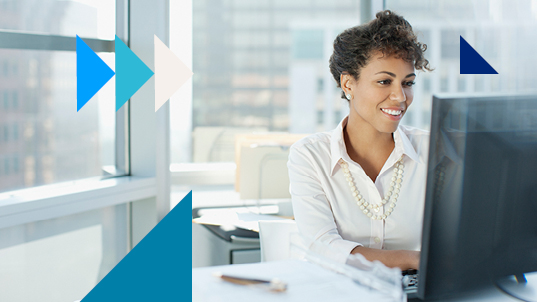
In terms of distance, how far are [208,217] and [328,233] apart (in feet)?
3.96

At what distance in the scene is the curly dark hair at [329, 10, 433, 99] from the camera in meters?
1.49

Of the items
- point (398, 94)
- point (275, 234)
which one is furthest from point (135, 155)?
point (398, 94)

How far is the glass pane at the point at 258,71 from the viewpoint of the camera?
10.2 feet

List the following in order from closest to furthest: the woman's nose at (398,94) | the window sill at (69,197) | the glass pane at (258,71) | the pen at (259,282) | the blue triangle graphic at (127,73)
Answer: the pen at (259,282) → the woman's nose at (398,94) → the window sill at (69,197) → the blue triangle graphic at (127,73) → the glass pane at (258,71)

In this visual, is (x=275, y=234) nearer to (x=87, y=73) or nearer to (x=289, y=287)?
(x=289, y=287)

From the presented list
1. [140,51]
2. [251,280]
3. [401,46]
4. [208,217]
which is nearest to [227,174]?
[208,217]

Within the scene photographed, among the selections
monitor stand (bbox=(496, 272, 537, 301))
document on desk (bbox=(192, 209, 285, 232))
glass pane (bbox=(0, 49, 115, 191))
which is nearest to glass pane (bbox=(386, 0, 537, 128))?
monitor stand (bbox=(496, 272, 537, 301))

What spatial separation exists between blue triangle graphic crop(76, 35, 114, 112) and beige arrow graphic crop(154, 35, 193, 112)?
0.82 ft

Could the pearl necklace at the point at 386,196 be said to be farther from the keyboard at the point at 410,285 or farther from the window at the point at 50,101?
the window at the point at 50,101

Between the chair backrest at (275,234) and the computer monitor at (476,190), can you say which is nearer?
the computer monitor at (476,190)

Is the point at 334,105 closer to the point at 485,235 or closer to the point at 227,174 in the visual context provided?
the point at 227,174

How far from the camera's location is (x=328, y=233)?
1.29m

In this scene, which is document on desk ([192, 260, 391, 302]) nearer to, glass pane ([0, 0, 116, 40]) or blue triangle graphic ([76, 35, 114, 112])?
glass pane ([0, 0, 116, 40])

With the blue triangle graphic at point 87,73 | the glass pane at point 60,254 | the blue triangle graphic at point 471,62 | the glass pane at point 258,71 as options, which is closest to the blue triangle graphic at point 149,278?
the glass pane at point 60,254
